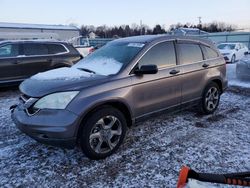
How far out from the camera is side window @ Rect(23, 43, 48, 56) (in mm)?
8133

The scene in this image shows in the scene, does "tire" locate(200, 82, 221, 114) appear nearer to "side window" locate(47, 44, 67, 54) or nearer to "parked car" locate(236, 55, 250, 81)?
"parked car" locate(236, 55, 250, 81)

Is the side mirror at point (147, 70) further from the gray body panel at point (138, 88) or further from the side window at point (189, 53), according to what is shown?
the side window at point (189, 53)

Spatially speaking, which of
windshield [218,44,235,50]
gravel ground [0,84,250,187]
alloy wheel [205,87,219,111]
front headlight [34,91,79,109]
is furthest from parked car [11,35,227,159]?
windshield [218,44,235,50]

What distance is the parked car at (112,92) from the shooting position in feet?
10.7

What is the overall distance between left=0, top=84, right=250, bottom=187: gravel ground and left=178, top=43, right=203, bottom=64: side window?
4.25ft

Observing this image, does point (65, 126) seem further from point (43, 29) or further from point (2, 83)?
point (43, 29)

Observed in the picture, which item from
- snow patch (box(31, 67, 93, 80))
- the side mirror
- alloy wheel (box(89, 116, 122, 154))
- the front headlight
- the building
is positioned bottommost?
alloy wheel (box(89, 116, 122, 154))

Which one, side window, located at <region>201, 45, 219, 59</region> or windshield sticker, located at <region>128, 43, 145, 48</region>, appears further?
side window, located at <region>201, 45, 219, 59</region>

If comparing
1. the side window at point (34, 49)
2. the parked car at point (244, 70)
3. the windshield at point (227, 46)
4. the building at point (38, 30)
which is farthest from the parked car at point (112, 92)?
the building at point (38, 30)

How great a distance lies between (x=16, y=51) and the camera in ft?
26.1

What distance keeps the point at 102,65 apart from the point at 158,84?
3.28 feet

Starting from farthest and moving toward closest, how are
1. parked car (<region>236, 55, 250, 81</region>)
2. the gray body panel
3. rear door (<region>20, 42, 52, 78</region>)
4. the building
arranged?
the building
parked car (<region>236, 55, 250, 81</region>)
rear door (<region>20, 42, 52, 78</region>)
the gray body panel

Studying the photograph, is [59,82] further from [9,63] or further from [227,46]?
[227,46]

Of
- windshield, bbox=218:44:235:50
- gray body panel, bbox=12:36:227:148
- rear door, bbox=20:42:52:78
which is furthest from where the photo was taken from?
windshield, bbox=218:44:235:50
